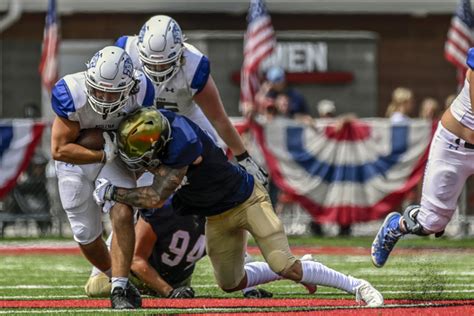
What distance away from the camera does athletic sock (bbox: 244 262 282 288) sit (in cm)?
823

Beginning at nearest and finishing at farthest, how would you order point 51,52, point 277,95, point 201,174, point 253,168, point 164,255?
point 201,174, point 253,168, point 164,255, point 277,95, point 51,52

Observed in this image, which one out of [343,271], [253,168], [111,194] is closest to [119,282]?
[111,194]

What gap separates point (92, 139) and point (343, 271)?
3.25 m

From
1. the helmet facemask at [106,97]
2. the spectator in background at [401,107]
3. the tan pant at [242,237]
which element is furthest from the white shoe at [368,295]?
the spectator in background at [401,107]

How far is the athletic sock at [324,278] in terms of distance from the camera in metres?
7.79

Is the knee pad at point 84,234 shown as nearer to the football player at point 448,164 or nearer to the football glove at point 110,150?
the football glove at point 110,150

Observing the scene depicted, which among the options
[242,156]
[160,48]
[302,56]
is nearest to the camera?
[160,48]

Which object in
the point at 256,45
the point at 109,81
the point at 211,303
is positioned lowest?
the point at 256,45

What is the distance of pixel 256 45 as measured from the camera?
1694 cm

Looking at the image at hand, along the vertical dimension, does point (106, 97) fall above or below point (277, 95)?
above

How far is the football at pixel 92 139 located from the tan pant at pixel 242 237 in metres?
0.77

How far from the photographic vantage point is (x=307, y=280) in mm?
7797

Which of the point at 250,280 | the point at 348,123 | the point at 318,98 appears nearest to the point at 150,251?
the point at 250,280

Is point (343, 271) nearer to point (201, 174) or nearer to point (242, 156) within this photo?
point (242, 156)
